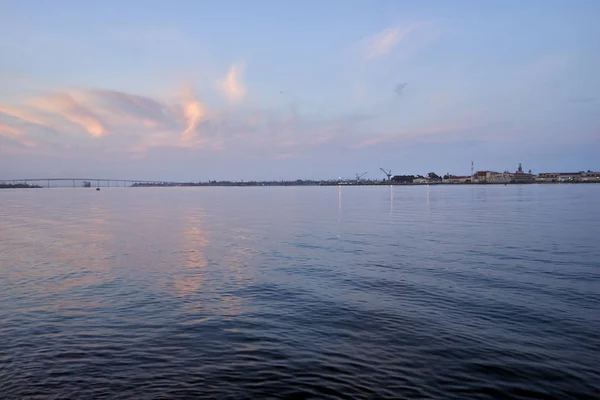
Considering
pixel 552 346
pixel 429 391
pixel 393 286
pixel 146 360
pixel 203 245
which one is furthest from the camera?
pixel 203 245

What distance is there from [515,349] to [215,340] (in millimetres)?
9438

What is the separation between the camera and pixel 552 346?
43.5 ft

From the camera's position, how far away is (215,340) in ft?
46.0

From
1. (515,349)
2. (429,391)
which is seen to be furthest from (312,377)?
(515,349)

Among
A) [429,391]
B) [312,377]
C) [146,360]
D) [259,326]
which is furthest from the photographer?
[259,326]

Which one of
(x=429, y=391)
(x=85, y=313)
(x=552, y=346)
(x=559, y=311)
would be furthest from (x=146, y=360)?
(x=559, y=311)

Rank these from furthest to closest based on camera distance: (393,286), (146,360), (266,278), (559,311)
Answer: (266,278) < (393,286) < (559,311) < (146,360)

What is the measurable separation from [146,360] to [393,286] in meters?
12.6

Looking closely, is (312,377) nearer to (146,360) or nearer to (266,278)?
(146,360)

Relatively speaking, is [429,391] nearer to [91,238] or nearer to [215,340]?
[215,340]

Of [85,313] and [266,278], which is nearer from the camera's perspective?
[85,313]

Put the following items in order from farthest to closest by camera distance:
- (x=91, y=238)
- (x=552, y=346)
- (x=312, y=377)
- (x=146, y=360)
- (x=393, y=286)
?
1. (x=91, y=238)
2. (x=393, y=286)
3. (x=552, y=346)
4. (x=146, y=360)
5. (x=312, y=377)

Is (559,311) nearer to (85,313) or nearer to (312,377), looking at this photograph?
(312,377)

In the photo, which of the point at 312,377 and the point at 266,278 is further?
the point at 266,278
